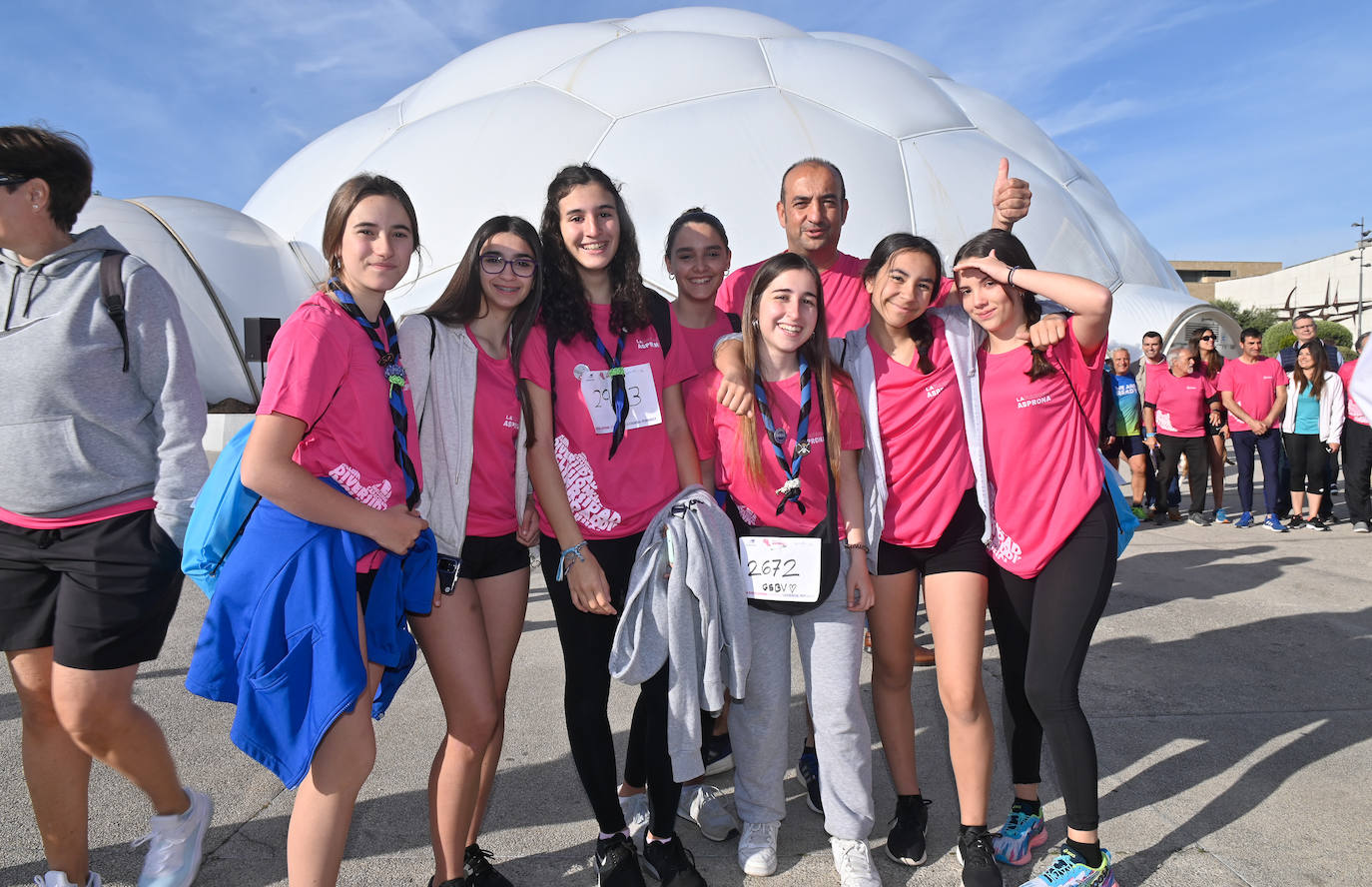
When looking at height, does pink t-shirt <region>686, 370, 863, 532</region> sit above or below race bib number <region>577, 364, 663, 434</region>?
below

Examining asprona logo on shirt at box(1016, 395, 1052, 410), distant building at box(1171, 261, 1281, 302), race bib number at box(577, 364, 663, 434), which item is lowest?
asprona logo on shirt at box(1016, 395, 1052, 410)

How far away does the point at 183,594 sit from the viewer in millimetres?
5883

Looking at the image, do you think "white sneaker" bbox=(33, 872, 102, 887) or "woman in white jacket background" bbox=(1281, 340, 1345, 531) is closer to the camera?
"white sneaker" bbox=(33, 872, 102, 887)

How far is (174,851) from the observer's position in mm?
2428

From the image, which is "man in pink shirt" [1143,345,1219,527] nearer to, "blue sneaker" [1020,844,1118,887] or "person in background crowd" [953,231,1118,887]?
"person in background crowd" [953,231,1118,887]

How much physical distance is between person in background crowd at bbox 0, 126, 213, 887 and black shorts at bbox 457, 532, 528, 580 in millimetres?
732

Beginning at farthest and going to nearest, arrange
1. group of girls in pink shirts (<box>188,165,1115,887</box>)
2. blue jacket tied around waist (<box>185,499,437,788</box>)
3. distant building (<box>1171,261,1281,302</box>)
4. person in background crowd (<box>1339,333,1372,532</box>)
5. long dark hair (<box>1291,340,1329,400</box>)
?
distant building (<box>1171,261,1281,302</box>)
long dark hair (<box>1291,340,1329,400</box>)
person in background crowd (<box>1339,333,1372,532</box>)
group of girls in pink shirts (<box>188,165,1115,887</box>)
blue jacket tied around waist (<box>185,499,437,788</box>)

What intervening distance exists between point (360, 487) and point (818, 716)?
59.5 inches

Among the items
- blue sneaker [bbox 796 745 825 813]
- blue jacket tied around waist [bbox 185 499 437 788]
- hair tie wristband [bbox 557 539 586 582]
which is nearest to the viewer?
blue jacket tied around waist [bbox 185 499 437 788]

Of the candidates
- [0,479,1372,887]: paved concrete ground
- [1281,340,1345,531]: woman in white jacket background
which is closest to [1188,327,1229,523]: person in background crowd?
[1281,340,1345,531]: woman in white jacket background

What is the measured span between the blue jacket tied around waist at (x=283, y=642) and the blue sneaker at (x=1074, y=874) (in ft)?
6.54

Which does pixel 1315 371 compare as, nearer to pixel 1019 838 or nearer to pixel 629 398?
pixel 1019 838

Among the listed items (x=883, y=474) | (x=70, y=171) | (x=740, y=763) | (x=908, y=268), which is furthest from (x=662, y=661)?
(x=70, y=171)

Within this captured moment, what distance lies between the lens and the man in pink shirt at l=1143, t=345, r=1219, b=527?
28.7 ft
